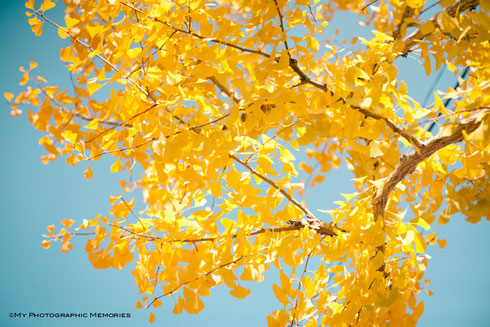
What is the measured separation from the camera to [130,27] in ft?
1.69

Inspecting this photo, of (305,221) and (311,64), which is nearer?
(311,64)

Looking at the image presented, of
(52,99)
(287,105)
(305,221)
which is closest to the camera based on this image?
(287,105)

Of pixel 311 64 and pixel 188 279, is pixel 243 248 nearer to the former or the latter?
pixel 188 279

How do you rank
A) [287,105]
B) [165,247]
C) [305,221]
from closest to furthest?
[287,105] < [165,247] < [305,221]

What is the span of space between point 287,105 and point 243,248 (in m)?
0.27

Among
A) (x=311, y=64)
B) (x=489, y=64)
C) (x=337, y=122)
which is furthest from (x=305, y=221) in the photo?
(x=489, y=64)

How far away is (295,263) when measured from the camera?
593 millimetres

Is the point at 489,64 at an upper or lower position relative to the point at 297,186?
upper

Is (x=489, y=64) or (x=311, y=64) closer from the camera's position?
(x=311, y=64)

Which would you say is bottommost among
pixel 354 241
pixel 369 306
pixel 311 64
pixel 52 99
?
pixel 369 306

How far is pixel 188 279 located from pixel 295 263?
193 millimetres

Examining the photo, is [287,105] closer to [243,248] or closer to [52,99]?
[243,248]

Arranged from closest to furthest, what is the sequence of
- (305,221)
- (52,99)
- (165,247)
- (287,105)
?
(287,105) < (165,247) < (305,221) < (52,99)

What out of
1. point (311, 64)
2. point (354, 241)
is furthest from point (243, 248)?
point (311, 64)
